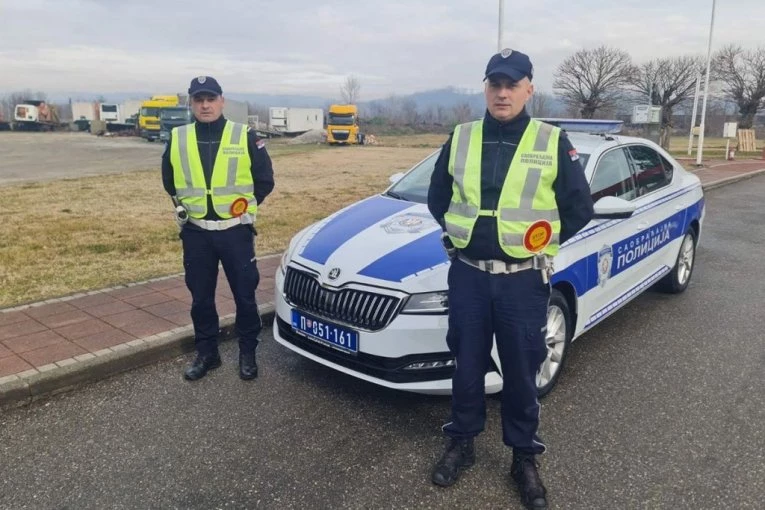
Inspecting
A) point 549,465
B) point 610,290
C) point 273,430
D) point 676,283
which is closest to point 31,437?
point 273,430

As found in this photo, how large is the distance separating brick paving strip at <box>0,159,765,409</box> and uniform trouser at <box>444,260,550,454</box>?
8.00 ft

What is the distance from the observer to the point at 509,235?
2.69 meters

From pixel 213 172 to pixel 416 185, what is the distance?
5.70 ft

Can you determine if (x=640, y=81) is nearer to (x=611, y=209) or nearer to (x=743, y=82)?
(x=743, y=82)

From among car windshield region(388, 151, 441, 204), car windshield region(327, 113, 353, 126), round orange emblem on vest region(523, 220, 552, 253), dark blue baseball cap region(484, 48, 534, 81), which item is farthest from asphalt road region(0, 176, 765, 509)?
car windshield region(327, 113, 353, 126)

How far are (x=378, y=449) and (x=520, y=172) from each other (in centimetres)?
163

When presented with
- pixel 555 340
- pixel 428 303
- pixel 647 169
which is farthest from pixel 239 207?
pixel 647 169

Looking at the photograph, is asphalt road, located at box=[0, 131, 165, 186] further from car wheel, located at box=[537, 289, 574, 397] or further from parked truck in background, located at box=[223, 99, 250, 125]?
car wheel, located at box=[537, 289, 574, 397]

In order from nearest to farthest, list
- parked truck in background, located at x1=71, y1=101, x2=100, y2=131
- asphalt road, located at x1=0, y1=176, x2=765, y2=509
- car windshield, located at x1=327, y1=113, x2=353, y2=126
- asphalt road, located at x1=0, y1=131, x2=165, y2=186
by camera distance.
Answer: asphalt road, located at x1=0, y1=176, x2=765, y2=509, asphalt road, located at x1=0, y1=131, x2=165, y2=186, car windshield, located at x1=327, y1=113, x2=353, y2=126, parked truck in background, located at x1=71, y1=101, x2=100, y2=131

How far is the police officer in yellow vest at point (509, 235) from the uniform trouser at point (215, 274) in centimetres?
161

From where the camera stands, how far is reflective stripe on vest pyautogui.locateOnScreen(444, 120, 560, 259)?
2670 millimetres

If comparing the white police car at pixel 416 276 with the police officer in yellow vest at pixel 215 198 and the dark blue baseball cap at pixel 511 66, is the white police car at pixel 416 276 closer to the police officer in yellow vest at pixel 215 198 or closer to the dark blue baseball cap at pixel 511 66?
the police officer in yellow vest at pixel 215 198

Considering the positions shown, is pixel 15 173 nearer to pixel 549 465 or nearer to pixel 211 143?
pixel 211 143

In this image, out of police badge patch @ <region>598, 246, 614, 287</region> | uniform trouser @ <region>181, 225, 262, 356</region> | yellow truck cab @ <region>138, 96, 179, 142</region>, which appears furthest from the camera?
yellow truck cab @ <region>138, 96, 179, 142</region>
